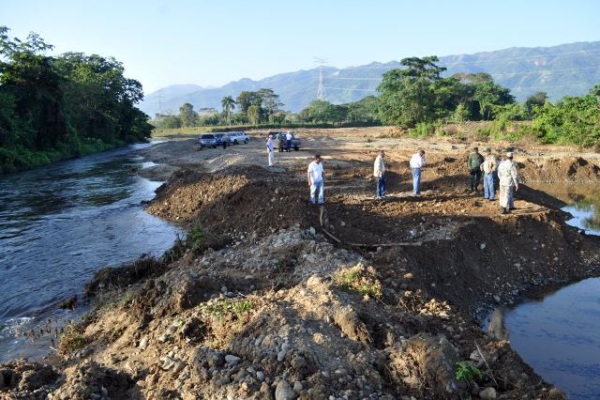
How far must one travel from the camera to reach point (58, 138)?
4531cm

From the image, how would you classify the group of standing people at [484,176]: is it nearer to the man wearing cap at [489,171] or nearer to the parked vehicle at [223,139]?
the man wearing cap at [489,171]

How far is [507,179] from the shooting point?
13312 millimetres

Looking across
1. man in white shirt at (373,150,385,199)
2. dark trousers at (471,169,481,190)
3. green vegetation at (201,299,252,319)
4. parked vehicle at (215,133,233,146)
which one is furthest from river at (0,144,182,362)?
parked vehicle at (215,133,233,146)

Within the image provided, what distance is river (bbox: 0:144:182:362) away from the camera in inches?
391

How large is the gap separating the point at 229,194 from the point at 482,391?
11.4 meters

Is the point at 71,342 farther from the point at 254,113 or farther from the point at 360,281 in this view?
the point at 254,113

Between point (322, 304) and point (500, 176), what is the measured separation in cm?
848

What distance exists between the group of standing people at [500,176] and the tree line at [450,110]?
19.5m

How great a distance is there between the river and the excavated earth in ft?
3.70

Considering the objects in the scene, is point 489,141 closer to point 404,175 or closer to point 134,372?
point 404,175

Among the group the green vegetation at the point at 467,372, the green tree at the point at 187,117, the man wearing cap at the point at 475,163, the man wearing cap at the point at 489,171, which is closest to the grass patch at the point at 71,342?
the green vegetation at the point at 467,372

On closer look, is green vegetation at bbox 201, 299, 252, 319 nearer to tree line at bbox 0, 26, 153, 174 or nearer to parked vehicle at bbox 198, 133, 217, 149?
tree line at bbox 0, 26, 153, 174

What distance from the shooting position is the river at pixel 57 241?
9.92 m

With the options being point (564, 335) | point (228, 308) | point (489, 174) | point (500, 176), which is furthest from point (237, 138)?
point (228, 308)
